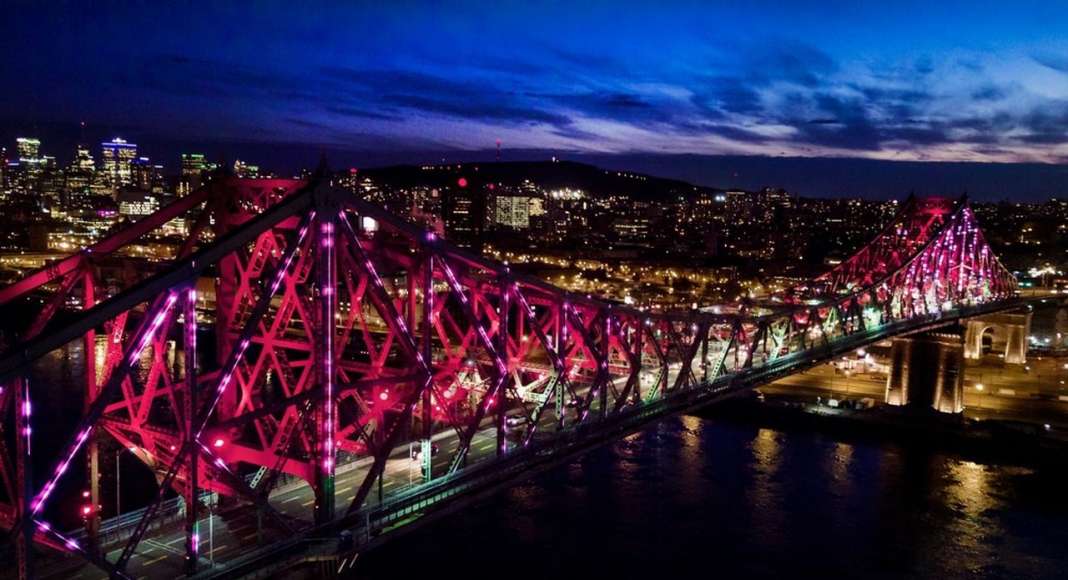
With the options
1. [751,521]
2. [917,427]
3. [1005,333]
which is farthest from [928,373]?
[751,521]

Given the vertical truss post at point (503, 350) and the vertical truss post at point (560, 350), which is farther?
the vertical truss post at point (560, 350)

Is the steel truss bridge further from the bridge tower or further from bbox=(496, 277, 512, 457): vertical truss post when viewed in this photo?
the bridge tower

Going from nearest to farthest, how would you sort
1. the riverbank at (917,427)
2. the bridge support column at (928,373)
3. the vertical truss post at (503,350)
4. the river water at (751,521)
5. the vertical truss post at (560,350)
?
the vertical truss post at (503,350) → the vertical truss post at (560,350) → the river water at (751,521) → the riverbank at (917,427) → the bridge support column at (928,373)

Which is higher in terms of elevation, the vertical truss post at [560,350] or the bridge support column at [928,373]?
the vertical truss post at [560,350]

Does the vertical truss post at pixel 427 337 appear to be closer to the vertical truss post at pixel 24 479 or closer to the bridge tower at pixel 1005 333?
the vertical truss post at pixel 24 479

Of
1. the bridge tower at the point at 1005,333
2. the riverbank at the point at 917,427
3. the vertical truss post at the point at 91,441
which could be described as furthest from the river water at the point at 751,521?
the bridge tower at the point at 1005,333

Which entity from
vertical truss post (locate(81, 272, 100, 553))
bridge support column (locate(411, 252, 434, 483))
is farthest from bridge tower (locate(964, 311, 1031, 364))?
vertical truss post (locate(81, 272, 100, 553))
